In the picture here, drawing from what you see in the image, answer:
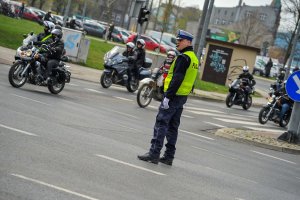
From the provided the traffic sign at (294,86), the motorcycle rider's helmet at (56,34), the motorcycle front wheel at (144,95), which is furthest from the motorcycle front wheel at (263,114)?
the motorcycle rider's helmet at (56,34)

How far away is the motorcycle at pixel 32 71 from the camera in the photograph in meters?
16.8

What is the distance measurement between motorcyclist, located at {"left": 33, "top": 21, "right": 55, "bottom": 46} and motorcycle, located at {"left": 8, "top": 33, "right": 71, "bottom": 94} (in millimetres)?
194

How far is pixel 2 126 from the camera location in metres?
10.2

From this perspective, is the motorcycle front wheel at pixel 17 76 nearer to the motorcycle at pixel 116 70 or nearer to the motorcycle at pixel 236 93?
the motorcycle at pixel 116 70

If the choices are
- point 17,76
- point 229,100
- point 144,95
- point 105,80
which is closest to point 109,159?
point 17,76

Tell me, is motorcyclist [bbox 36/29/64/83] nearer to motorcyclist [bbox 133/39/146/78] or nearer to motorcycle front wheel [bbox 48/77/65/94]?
motorcycle front wheel [bbox 48/77/65/94]

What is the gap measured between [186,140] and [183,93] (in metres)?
4.22

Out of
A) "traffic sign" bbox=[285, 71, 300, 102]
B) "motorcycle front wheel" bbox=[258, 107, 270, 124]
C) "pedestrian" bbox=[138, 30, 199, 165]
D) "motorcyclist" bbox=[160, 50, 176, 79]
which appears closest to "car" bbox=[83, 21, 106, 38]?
"motorcycle front wheel" bbox=[258, 107, 270, 124]

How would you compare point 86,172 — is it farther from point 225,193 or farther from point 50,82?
point 50,82

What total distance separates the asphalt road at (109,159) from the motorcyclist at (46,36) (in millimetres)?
1172

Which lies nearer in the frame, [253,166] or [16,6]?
[253,166]

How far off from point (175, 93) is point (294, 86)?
7.24 metres

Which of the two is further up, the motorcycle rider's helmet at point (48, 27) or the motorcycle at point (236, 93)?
the motorcycle rider's helmet at point (48, 27)

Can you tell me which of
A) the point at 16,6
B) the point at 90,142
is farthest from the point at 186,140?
the point at 16,6
